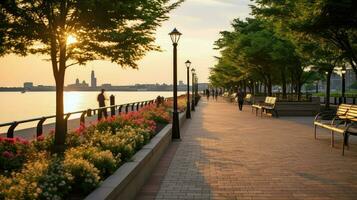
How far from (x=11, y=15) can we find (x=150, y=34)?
133 inches

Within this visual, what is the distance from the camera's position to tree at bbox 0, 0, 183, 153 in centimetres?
928

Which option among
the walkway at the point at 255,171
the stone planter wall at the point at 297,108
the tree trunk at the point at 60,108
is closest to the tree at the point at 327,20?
the walkway at the point at 255,171

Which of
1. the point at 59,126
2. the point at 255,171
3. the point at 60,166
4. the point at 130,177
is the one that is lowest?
the point at 255,171

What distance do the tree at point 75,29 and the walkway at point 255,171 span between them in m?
2.89

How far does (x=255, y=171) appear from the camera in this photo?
933 cm

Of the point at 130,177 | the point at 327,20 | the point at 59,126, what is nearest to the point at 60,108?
the point at 59,126

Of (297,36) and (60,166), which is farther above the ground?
(297,36)

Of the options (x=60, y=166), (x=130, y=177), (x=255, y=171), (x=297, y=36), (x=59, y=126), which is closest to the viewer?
(x=60, y=166)

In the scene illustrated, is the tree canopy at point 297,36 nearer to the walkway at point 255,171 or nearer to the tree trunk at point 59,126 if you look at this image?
the walkway at point 255,171

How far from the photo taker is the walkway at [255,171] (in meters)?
7.49

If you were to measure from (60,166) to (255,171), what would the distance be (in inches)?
183

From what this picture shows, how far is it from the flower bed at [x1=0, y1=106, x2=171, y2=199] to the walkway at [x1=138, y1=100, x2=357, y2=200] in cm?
84

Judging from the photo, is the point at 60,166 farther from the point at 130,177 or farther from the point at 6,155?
the point at 6,155

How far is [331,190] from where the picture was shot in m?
7.61
